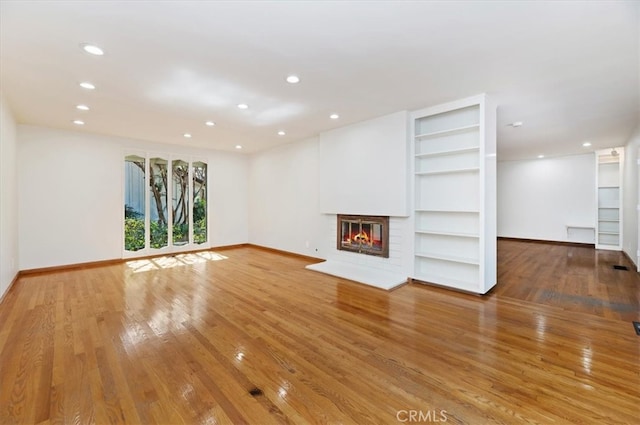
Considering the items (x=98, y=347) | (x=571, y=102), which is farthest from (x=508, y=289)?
(x=98, y=347)

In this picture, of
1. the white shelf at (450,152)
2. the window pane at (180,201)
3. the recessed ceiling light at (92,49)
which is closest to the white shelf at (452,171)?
the white shelf at (450,152)

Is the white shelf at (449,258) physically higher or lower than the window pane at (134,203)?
lower

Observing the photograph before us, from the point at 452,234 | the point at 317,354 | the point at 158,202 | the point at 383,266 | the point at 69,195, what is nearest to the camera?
the point at 317,354

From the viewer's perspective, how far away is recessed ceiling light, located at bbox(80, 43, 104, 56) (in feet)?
8.32

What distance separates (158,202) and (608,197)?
1158 centimetres

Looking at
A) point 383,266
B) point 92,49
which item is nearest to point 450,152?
point 383,266

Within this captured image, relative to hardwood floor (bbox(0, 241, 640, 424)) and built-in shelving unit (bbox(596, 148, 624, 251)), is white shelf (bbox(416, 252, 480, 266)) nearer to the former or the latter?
hardwood floor (bbox(0, 241, 640, 424))

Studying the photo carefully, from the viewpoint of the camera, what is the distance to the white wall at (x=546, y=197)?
305 inches

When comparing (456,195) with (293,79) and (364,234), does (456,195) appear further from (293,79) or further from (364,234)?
(293,79)

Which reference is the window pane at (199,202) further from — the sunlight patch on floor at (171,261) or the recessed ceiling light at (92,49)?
the recessed ceiling light at (92,49)

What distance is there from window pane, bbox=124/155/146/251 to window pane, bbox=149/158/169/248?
0.60ft

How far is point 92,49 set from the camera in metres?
2.59

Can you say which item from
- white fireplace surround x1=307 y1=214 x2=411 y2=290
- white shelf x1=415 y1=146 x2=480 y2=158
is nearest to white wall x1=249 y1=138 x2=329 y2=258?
white fireplace surround x1=307 y1=214 x2=411 y2=290

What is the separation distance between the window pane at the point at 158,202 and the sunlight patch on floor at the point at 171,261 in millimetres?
513
